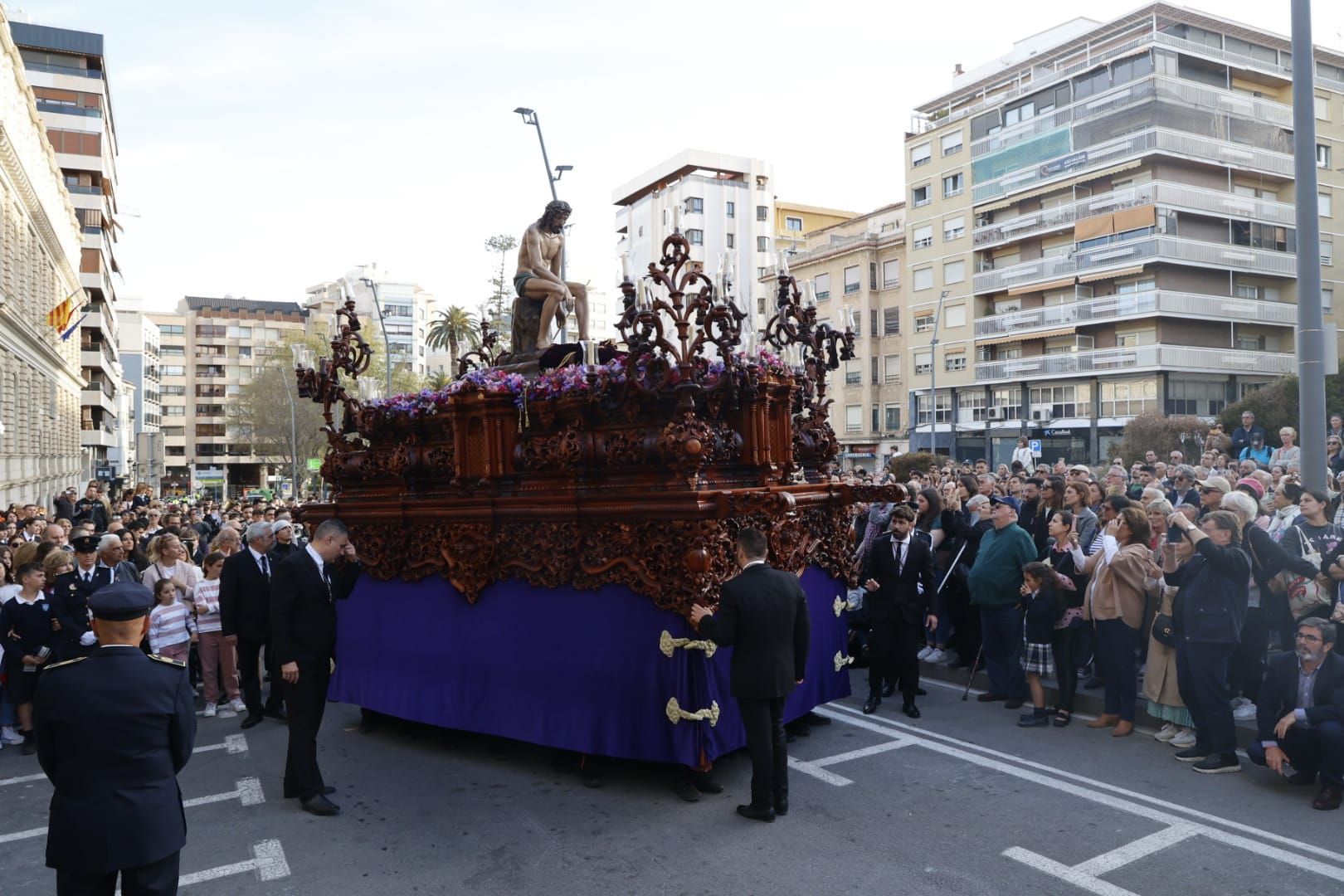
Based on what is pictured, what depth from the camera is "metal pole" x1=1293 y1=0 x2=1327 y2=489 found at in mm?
9438

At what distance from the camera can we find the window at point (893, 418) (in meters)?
54.2

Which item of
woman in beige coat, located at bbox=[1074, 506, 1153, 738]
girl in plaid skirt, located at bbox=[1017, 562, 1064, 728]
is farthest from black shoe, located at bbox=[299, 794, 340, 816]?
woman in beige coat, located at bbox=[1074, 506, 1153, 738]

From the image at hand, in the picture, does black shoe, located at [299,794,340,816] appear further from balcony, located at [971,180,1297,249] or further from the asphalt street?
balcony, located at [971,180,1297,249]

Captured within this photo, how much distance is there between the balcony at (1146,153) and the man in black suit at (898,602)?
37.6m

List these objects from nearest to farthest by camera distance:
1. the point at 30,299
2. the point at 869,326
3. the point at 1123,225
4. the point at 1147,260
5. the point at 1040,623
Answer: the point at 1040,623 → the point at 30,299 → the point at 1147,260 → the point at 1123,225 → the point at 869,326

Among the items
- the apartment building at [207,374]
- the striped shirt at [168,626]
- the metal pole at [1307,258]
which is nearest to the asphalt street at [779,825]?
the striped shirt at [168,626]

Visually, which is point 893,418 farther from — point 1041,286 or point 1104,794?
point 1104,794

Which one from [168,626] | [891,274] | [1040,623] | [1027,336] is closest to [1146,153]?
[1027,336]

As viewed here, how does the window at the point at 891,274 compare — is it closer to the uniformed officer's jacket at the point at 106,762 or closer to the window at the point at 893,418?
the window at the point at 893,418

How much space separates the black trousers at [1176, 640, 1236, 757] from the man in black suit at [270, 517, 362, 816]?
21.2 ft

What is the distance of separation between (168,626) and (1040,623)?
8.36 meters

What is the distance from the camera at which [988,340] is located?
47812 mm

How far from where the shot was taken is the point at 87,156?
5272 centimetres

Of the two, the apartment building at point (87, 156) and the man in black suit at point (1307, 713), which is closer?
the man in black suit at point (1307, 713)
